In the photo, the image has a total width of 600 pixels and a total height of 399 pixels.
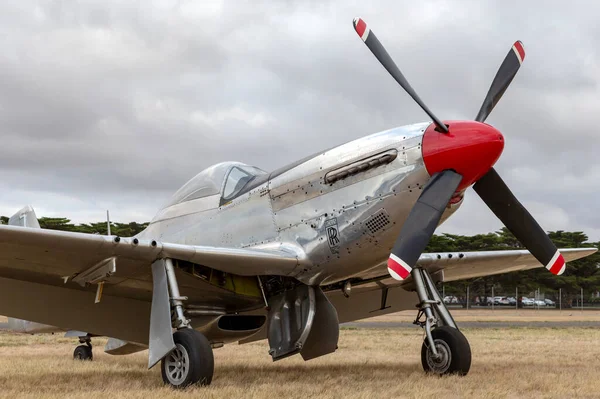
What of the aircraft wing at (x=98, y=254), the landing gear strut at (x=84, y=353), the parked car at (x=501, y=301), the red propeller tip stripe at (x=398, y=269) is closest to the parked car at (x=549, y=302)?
the parked car at (x=501, y=301)

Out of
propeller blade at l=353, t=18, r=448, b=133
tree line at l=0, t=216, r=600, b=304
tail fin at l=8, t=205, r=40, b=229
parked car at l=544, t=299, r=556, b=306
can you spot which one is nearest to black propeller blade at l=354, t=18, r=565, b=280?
propeller blade at l=353, t=18, r=448, b=133

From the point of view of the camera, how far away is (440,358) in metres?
8.17

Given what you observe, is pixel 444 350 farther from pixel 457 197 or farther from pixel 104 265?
pixel 104 265

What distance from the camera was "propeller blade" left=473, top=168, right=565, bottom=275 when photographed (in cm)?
773

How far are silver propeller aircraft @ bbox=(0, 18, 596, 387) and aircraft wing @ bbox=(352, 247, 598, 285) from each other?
7 centimetres

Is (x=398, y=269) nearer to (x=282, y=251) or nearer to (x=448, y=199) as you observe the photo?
(x=448, y=199)

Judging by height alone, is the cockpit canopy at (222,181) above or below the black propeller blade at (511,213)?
above

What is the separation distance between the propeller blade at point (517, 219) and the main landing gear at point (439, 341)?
4.71 feet

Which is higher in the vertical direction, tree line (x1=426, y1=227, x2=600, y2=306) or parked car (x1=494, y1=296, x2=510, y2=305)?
tree line (x1=426, y1=227, x2=600, y2=306)

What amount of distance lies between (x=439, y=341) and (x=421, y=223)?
230 cm

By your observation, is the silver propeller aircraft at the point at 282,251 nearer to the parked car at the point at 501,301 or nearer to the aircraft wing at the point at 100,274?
the aircraft wing at the point at 100,274

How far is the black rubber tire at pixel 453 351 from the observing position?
797 centimetres

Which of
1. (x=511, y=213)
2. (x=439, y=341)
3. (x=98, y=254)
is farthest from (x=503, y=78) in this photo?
(x=98, y=254)

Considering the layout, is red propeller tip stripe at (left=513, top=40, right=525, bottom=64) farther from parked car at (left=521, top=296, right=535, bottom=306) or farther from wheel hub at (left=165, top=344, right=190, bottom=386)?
parked car at (left=521, top=296, right=535, bottom=306)
